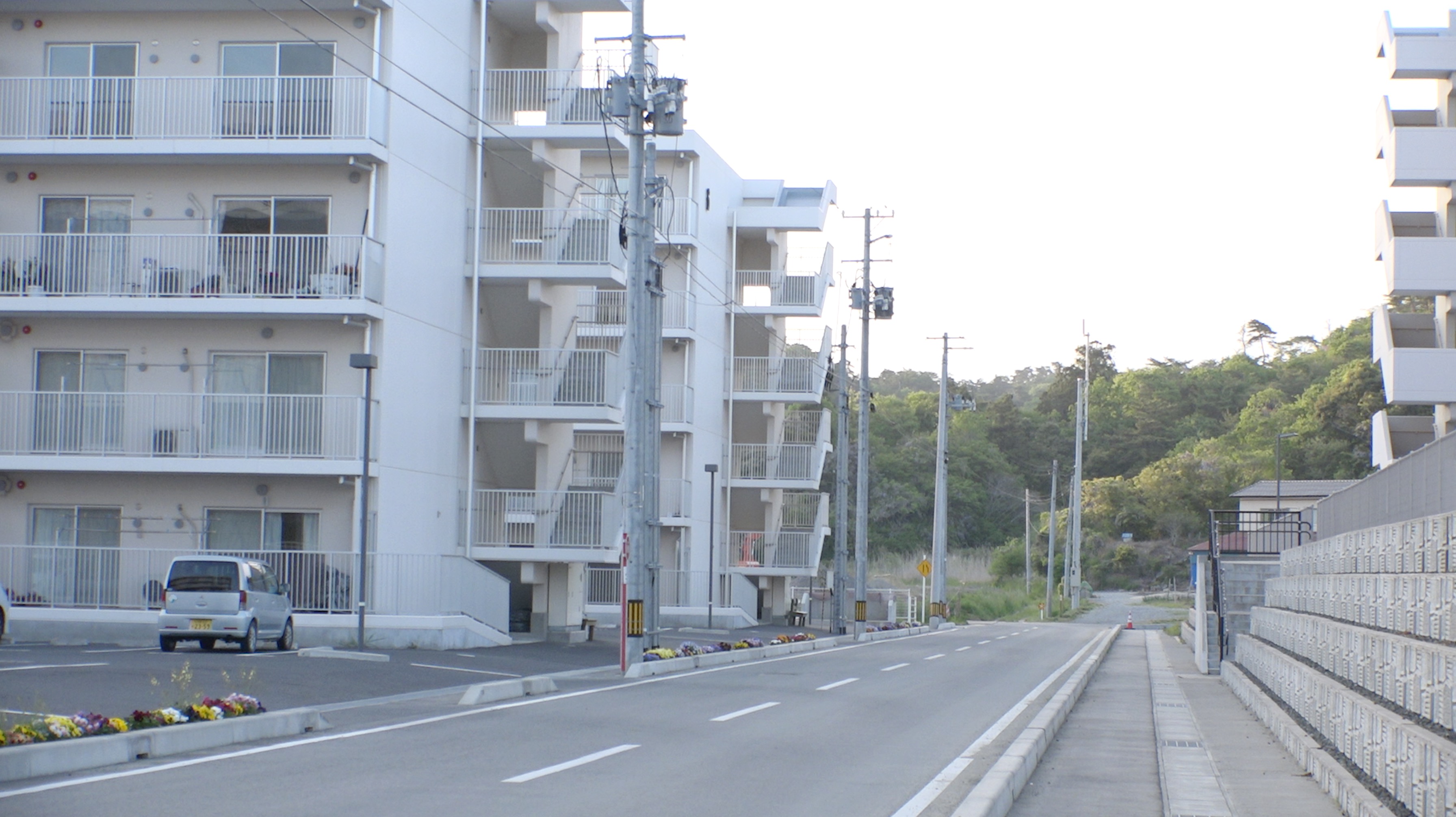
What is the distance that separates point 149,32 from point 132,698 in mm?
18787

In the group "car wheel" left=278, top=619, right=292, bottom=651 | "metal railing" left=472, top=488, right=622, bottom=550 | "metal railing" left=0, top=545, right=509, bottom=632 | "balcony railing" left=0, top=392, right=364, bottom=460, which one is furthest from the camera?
"metal railing" left=472, top=488, right=622, bottom=550

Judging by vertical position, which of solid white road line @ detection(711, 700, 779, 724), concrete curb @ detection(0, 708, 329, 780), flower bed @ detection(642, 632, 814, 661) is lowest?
flower bed @ detection(642, 632, 814, 661)

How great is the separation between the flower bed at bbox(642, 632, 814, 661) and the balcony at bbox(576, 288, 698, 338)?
44.2 ft

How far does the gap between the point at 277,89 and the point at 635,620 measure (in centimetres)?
1399

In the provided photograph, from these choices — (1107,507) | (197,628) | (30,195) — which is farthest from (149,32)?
(1107,507)

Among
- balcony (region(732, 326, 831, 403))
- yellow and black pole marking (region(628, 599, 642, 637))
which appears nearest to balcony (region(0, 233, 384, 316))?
yellow and black pole marking (region(628, 599, 642, 637))

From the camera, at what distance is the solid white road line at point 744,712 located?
1542 centimetres

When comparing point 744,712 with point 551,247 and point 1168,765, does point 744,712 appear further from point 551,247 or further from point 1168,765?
point 551,247

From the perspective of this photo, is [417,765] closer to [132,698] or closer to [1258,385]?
[132,698]

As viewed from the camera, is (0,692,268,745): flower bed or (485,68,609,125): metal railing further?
(485,68,609,125): metal railing

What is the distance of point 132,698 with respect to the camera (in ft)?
49.1

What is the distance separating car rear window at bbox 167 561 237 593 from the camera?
22.5 meters

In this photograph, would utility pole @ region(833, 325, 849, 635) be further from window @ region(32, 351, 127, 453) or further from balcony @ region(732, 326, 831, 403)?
window @ region(32, 351, 127, 453)

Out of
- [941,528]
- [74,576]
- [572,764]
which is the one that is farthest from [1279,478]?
[572,764]
